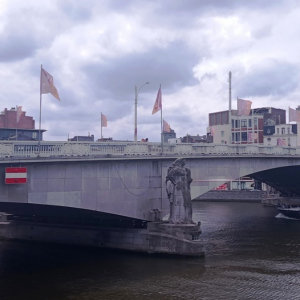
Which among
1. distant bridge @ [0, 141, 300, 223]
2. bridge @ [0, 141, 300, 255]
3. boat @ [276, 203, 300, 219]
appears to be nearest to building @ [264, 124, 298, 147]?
boat @ [276, 203, 300, 219]

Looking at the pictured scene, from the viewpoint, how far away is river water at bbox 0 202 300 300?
28359mm

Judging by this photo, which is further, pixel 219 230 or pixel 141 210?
pixel 219 230

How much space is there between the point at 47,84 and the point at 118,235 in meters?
14.4

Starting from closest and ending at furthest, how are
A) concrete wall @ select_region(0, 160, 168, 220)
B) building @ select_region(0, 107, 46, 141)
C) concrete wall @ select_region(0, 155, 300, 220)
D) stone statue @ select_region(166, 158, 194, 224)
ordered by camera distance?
concrete wall @ select_region(0, 160, 168, 220) < concrete wall @ select_region(0, 155, 300, 220) < stone statue @ select_region(166, 158, 194, 224) < building @ select_region(0, 107, 46, 141)

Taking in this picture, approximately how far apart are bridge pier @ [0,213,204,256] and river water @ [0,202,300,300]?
0.91 metres

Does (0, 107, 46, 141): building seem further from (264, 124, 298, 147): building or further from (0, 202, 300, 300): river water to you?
(264, 124, 298, 147): building

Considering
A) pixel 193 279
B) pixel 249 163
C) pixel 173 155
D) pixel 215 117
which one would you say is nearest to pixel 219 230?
pixel 249 163

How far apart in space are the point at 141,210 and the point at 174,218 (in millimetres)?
2989

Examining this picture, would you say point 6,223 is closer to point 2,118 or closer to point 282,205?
point 2,118

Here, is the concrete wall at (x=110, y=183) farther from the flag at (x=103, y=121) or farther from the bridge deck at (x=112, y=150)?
the flag at (x=103, y=121)

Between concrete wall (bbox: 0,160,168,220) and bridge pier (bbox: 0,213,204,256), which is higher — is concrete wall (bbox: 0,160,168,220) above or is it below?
above

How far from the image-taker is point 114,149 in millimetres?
37344

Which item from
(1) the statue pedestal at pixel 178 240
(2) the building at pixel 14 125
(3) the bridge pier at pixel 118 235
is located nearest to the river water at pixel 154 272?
(1) the statue pedestal at pixel 178 240

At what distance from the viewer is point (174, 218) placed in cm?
3750
